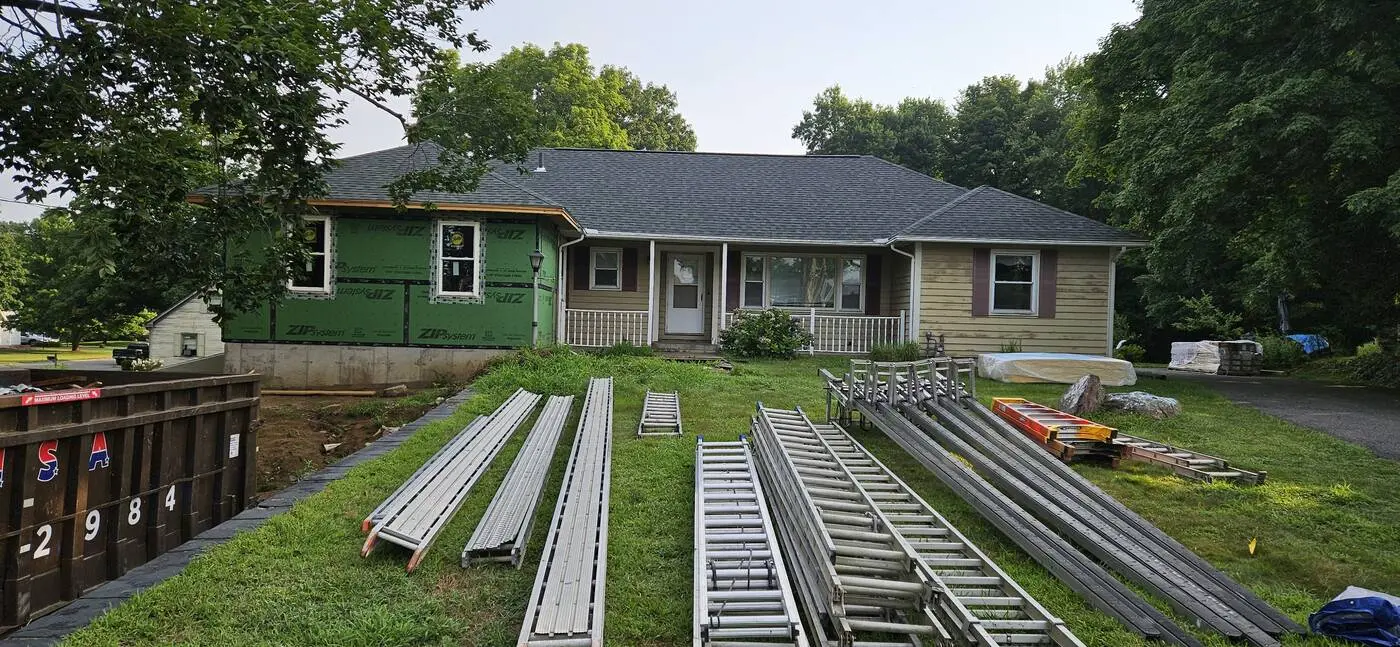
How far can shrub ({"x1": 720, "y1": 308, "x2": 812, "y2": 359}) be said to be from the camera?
47.7ft

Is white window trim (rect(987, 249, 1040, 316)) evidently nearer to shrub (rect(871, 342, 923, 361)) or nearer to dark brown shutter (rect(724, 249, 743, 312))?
shrub (rect(871, 342, 923, 361))

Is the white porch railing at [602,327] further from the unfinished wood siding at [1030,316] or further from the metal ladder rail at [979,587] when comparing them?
the metal ladder rail at [979,587]

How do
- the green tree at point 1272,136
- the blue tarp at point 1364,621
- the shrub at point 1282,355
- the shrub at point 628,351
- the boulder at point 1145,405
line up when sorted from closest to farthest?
1. the blue tarp at point 1364,621
2. the boulder at point 1145,405
3. the green tree at point 1272,136
4. the shrub at point 628,351
5. the shrub at point 1282,355

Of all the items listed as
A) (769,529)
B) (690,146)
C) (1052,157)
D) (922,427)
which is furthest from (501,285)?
(690,146)

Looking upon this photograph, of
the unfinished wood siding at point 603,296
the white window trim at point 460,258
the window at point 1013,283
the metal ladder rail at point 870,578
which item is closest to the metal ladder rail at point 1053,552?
the metal ladder rail at point 870,578

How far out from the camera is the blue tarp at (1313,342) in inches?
861

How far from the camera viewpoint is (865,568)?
3416mm

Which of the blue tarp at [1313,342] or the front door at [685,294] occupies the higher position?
the front door at [685,294]

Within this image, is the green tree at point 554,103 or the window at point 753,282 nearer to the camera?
the green tree at point 554,103

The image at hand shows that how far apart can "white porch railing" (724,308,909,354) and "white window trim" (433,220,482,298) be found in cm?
527

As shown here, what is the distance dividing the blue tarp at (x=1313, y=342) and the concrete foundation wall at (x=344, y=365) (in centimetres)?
2311

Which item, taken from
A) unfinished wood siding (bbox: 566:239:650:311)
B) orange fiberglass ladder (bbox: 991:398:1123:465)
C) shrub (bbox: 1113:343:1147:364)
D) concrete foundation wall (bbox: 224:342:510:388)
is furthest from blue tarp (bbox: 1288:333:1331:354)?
concrete foundation wall (bbox: 224:342:510:388)

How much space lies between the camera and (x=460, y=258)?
42.2 feet

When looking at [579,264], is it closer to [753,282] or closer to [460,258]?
[460,258]
